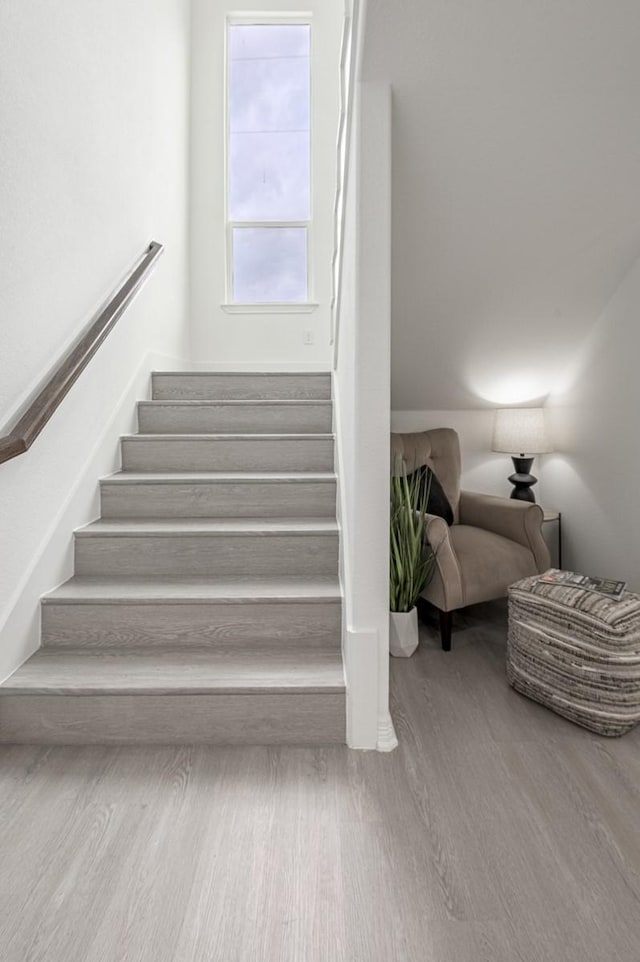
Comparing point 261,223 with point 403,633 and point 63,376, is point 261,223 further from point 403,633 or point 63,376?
point 403,633

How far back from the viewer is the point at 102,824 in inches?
56.1

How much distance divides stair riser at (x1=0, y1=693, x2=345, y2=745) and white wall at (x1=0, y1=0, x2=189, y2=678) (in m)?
0.20

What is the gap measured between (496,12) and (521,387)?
1.94 meters

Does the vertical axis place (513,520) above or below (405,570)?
above

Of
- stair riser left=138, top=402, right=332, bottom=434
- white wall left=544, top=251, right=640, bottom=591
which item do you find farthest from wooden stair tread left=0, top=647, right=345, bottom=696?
white wall left=544, top=251, right=640, bottom=591

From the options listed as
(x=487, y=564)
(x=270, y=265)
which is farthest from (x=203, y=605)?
(x=270, y=265)

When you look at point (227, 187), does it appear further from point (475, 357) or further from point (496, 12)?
point (496, 12)

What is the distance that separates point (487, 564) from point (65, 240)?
6.88 ft

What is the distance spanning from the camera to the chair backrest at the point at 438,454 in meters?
3.00

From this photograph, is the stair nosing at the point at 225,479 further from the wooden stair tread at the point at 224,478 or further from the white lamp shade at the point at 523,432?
the white lamp shade at the point at 523,432

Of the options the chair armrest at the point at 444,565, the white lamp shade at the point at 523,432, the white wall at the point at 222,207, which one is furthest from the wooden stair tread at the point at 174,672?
the white wall at the point at 222,207

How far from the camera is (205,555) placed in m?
2.25

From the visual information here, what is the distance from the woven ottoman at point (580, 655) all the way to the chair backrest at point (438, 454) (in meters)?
1.06

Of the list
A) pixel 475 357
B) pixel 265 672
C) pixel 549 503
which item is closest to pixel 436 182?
pixel 475 357
